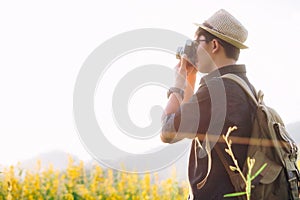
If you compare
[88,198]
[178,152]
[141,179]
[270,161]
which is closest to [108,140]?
[178,152]

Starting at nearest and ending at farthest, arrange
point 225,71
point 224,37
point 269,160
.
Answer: point 269,160 → point 225,71 → point 224,37

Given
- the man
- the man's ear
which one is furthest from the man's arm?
the man's ear

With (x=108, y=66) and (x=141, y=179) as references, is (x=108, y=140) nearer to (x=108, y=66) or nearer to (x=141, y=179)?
(x=108, y=66)

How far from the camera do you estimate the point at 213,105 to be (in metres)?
2.65

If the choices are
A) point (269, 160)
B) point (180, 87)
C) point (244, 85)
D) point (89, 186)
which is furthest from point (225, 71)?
A: point (89, 186)

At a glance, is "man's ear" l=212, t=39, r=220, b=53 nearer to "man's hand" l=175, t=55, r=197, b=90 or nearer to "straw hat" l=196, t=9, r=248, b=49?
"straw hat" l=196, t=9, r=248, b=49

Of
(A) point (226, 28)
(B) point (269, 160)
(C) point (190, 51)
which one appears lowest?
(B) point (269, 160)

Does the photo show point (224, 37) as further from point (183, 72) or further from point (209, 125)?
point (209, 125)

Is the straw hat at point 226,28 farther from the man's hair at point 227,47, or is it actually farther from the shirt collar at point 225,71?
the shirt collar at point 225,71

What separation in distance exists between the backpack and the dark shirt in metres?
0.04

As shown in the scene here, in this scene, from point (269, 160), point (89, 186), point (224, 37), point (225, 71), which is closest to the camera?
point (269, 160)

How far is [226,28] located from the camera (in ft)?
9.74

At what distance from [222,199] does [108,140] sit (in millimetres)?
891

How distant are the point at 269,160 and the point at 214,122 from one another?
0.35 metres
